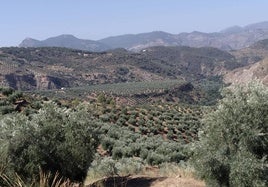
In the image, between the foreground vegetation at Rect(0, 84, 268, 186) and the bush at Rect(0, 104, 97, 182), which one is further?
the bush at Rect(0, 104, 97, 182)

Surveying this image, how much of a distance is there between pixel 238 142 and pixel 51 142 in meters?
5.11

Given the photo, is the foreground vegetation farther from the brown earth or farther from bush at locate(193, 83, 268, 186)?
the brown earth

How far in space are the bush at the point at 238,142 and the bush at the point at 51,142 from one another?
3.25m

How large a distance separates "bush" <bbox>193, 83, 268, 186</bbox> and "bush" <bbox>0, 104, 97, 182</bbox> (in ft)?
10.7

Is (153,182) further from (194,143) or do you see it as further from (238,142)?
(238,142)

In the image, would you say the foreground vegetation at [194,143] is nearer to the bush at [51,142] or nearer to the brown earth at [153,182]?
the bush at [51,142]

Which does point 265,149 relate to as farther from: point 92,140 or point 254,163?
point 92,140

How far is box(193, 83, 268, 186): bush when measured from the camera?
1111 centimetres

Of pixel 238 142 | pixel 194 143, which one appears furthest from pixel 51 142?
pixel 238 142

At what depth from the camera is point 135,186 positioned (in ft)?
44.5

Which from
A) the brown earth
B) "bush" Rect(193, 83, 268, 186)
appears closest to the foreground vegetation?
"bush" Rect(193, 83, 268, 186)

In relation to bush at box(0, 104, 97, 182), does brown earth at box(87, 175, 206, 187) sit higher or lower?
lower

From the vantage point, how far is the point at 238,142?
1168cm

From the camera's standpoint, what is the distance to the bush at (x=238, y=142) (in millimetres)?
11109
